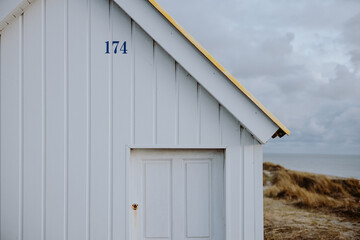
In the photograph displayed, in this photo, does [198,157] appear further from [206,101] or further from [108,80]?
[108,80]

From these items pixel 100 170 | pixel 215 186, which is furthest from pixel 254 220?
pixel 100 170

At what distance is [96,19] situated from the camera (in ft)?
14.6

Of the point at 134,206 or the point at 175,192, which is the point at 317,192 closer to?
the point at 175,192

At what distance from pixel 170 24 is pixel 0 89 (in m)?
2.44

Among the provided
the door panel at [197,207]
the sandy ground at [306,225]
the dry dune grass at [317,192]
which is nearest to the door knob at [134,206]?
the door panel at [197,207]

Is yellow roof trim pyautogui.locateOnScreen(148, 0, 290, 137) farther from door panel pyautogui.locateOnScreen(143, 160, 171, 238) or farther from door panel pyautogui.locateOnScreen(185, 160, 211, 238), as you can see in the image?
door panel pyautogui.locateOnScreen(143, 160, 171, 238)

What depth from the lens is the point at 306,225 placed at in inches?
504

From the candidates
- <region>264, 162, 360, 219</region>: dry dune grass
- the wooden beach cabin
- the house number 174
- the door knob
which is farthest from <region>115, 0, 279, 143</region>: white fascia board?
<region>264, 162, 360, 219</region>: dry dune grass

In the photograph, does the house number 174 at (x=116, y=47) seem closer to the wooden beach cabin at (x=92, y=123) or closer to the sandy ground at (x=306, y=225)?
the wooden beach cabin at (x=92, y=123)

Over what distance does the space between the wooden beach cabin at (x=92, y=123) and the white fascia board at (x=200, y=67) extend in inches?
8.5

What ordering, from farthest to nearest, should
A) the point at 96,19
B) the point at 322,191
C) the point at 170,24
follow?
1. the point at 322,191
2. the point at 96,19
3. the point at 170,24

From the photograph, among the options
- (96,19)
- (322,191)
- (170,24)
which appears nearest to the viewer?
(170,24)

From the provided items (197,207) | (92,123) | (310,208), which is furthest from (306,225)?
(92,123)

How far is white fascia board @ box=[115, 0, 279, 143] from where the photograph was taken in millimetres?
4180
